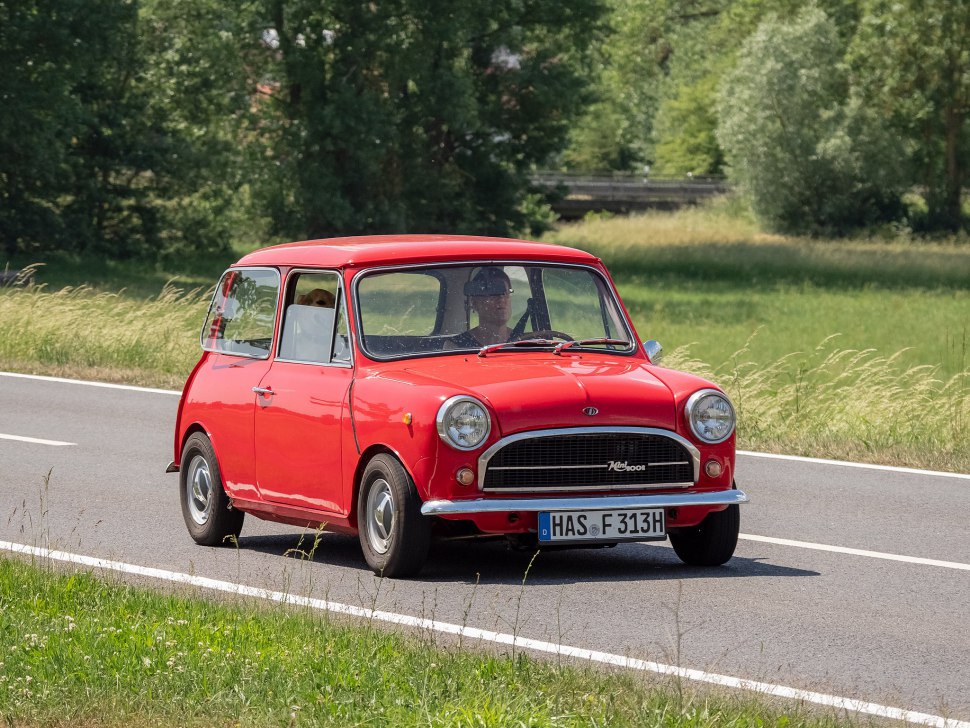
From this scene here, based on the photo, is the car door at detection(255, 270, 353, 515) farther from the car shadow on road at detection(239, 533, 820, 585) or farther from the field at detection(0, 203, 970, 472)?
the field at detection(0, 203, 970, 472)

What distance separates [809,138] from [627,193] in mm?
20961

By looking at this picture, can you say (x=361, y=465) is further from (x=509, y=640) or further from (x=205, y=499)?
(x=509, y=640)

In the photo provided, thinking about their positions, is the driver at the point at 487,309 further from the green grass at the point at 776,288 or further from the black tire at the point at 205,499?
the green grass at the point at 776,288

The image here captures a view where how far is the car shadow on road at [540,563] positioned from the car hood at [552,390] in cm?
71

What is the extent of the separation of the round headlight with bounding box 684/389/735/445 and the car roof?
4.27ft

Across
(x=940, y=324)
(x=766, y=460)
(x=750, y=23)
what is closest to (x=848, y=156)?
(x=750, y=23)

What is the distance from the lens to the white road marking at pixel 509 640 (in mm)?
6031

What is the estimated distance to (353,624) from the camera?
733 cm

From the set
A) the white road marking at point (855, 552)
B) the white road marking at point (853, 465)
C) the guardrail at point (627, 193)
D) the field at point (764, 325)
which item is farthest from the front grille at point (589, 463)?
the guardrail at point (627, 193)

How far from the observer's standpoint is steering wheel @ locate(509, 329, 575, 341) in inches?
376

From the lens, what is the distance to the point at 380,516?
871cm

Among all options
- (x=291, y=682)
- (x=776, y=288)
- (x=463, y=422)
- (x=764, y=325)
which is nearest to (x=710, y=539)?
(x=463, y=422)

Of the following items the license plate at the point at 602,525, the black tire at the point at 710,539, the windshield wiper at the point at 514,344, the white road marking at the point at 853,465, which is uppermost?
the windshield wiper at the point at 514,344

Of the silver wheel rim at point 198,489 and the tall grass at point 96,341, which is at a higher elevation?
the silver wheel rim at point 198,489
